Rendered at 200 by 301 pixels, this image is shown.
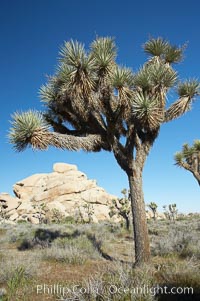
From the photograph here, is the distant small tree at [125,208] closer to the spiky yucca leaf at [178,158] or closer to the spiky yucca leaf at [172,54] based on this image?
the spiky yucca leaf at [178,158]

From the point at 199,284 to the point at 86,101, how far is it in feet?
18.2

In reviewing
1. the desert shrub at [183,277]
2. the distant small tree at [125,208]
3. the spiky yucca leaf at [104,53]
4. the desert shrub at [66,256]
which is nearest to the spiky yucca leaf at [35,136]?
the spiky yucca leaf at [104,53]

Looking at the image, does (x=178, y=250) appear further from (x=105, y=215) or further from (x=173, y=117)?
(x=105, y=215)

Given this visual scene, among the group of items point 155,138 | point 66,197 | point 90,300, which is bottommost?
point 90,300

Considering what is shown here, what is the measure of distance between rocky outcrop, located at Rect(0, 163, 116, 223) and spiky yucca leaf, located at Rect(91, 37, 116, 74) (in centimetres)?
3605

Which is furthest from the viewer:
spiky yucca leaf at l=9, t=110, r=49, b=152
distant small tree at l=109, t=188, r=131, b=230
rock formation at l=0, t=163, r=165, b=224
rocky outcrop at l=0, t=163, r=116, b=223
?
rocky outcrop at l=0, t=163, r=116, b=223

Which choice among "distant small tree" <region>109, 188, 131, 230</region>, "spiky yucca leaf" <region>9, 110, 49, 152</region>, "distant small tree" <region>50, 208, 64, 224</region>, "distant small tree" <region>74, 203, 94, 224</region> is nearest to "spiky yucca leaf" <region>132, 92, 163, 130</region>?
"spiky yucca leaf" <region>9, 110, 49, 152</region>

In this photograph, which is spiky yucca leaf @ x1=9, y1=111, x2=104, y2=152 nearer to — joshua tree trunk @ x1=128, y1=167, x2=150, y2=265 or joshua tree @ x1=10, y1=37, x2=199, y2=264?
joshua tree @ x1=10, y1=37, x2=199, y2=264

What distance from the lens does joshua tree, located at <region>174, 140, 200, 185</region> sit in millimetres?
14328

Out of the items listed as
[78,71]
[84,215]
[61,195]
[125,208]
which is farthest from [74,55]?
[61,195]

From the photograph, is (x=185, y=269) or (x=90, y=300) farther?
(x=185, y=269)

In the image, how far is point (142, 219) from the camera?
7.98m

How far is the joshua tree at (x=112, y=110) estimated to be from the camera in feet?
25.8

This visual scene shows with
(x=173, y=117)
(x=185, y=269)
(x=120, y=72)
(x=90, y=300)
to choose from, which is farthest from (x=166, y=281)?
(x=120, y=72)
